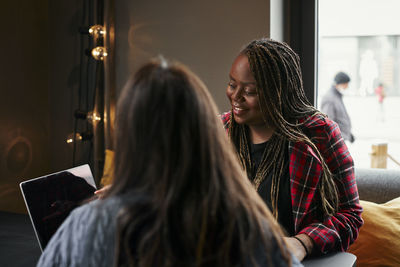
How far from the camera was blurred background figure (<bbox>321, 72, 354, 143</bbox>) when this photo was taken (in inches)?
89.6

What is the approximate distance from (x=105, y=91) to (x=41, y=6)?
740 millimetres

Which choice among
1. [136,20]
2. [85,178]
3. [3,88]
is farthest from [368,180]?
[3,88]

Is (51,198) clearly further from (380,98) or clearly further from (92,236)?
(380,98)

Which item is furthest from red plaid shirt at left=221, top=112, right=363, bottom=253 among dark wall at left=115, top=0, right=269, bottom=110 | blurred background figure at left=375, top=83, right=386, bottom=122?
blurred background figure at left=375, top=83, right=386, bottom=122

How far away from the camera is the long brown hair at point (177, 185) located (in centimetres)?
64

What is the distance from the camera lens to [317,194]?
4.06 feet

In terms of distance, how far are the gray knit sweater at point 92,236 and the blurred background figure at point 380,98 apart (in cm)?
173

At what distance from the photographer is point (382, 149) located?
223 cm

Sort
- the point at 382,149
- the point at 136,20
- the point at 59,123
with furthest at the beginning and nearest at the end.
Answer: the point at 59,123 → the point at 136,20 → the point at 382,149

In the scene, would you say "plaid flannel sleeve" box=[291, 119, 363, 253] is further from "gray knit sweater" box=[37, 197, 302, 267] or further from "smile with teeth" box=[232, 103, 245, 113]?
"gray knit sweater" box=[37, 197, 302, 267]

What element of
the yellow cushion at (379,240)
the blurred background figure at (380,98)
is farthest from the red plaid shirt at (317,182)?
the blurred background figure at (380,98)

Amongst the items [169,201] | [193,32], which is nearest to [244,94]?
[169,201]

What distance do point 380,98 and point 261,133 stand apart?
1.10m

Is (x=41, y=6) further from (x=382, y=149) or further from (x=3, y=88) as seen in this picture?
(x=382, y=149)
